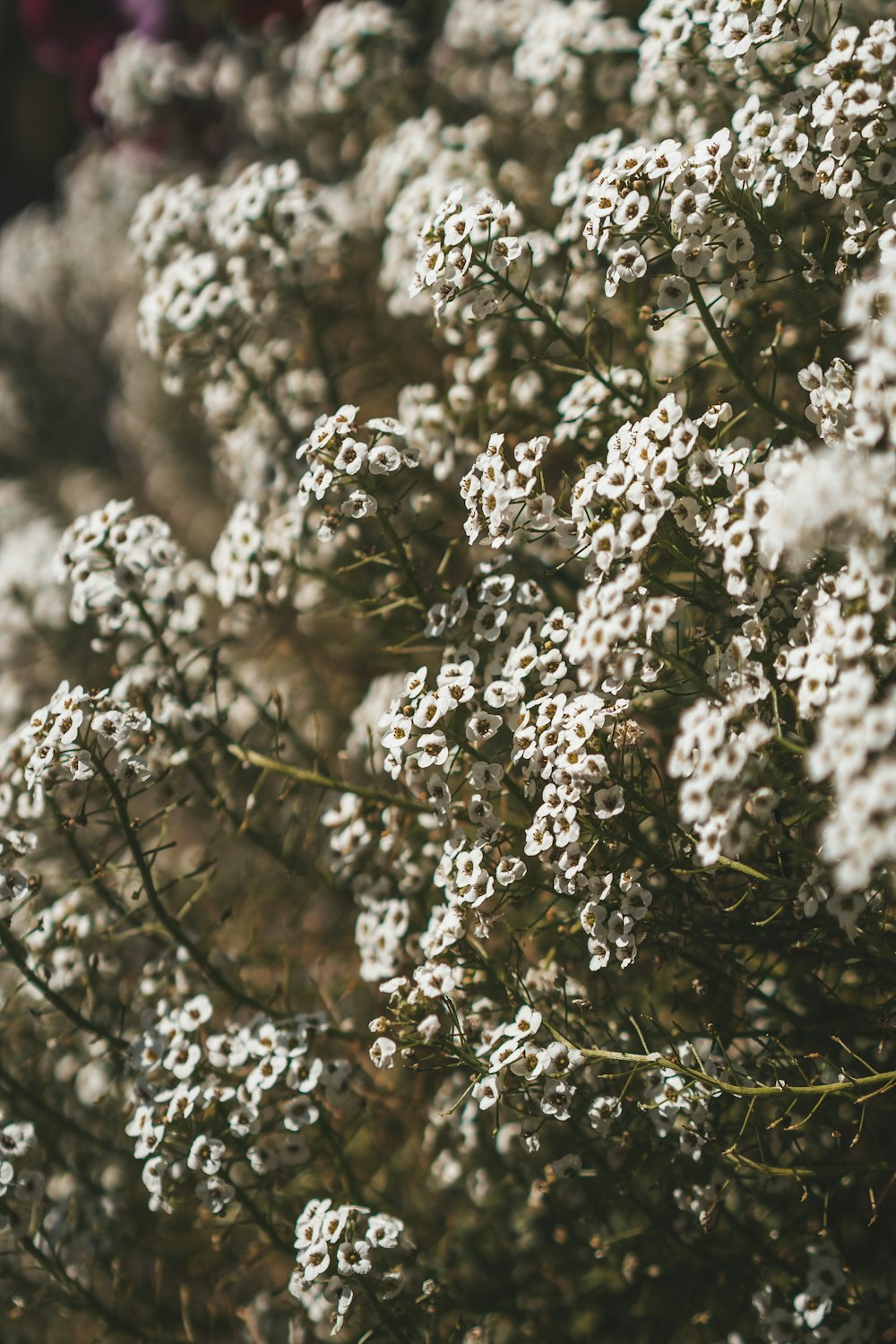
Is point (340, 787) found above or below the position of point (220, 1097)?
above

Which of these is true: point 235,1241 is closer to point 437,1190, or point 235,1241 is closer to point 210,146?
point 437,1190

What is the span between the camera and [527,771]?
6.68 feet

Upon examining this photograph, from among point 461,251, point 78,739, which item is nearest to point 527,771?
point 78,739

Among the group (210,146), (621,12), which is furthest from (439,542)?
(210,146)

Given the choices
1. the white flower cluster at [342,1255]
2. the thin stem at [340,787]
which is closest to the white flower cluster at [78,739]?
the thin stem at [340,787]

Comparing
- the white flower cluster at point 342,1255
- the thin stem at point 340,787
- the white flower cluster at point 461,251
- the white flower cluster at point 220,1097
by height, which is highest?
the white flower cluster at point 461,251

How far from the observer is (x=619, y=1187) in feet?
7.20

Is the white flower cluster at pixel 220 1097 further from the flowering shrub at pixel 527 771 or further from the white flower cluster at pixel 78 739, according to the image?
the white flower cluster at pixel 78 739

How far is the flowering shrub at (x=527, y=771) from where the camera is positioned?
1.83 meters

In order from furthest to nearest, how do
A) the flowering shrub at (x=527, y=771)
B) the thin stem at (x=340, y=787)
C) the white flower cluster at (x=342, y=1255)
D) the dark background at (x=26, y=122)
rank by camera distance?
1. the dark background at (x=26, y=122)
2. the thin stem at (x=340, y=787)
3. the white flower cluster at (x=342, y=1255)
4. the flowering shrub at (x=527, y=771)

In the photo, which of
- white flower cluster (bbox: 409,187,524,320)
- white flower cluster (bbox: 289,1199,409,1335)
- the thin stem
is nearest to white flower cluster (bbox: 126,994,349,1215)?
white flower cluster (bbox: 289,1199,409,1335)

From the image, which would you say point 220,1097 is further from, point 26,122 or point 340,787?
point 26,122

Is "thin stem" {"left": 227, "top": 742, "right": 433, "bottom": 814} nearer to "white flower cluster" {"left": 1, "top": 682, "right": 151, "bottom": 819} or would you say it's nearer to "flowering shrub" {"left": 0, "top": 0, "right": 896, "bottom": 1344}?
"flowering shrub" {"left": 0, "top": 0, "right": 896, "bottom": 1344}

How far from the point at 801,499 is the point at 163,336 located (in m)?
2.28
